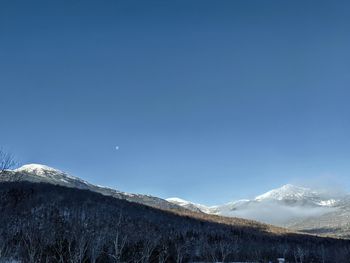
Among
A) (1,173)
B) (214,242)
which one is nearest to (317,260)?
(214,242)

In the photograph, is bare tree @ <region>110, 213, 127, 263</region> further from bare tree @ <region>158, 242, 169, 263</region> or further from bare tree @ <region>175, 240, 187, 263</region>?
bare tree @ <region>175, 240, 187, 263</region>

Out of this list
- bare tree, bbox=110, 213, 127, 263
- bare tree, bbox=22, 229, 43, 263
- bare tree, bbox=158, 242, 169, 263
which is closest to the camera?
bare tree, bbox=110, 213, 127, 263

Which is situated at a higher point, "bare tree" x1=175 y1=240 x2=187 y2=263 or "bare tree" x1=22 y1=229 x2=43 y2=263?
"bare tree" x1=175 y1=240 x2=187 y2=263

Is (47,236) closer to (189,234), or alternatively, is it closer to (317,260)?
(189,234)

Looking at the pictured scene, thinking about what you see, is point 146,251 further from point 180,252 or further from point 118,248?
point 180,252

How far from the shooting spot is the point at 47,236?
10831 cm

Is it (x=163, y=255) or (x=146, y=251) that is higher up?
(x=146, y=251)

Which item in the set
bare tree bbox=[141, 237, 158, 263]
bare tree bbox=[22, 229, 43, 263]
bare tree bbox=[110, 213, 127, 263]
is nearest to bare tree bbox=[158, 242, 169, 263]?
bare tree bbox=[141, 237, 158, 263]

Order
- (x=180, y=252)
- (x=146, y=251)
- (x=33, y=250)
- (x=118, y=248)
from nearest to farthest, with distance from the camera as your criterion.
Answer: (x=33, y=250) → (x=146, y=251) → (x=118, y=248) → (x=180, y=252)

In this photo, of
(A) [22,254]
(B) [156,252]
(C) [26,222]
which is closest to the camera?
(A) [22,254]

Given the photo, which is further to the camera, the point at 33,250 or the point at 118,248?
the point at 118,248

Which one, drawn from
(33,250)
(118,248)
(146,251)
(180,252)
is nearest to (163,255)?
(146,251)

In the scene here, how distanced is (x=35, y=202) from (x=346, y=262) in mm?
125060

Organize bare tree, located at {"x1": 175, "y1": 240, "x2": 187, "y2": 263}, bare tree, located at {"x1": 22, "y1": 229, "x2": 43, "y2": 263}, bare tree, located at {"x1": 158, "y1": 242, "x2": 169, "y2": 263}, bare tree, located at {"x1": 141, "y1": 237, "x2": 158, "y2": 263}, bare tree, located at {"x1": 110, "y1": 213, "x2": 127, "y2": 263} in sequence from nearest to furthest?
bare tree, located at {"x1": 110, "y1": 213, "x2": 127, "y2": 263} → bare tree, located at {"x1": 22, "y1": 229, "x2": 43, "y2": 263} → bare tree, located at {"x1": 141, "y1": 237, "x2": 158, "y2": 263} → bare tree, located at {"x1": 158, "y1": 242, "x2": 169, "y2": 263} → bare tree, located at {"x1": 175, "y1": 240, "x2": 187, "y2": 263}
